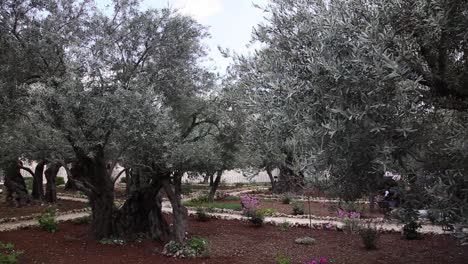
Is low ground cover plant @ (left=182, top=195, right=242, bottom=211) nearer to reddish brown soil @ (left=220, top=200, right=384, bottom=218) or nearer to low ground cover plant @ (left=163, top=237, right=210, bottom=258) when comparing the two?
reddish brown soil @ (left=220, top=200, right=384, bottom=218)

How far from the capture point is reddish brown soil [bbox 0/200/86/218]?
16109mm

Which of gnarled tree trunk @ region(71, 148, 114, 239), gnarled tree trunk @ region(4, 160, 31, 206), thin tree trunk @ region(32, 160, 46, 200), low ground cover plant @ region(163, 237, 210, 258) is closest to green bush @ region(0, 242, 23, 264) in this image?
gnarled tree trunk @ region(71, 148, 114, 239)

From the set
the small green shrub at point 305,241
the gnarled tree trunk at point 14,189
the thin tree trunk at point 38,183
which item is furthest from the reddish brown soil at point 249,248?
the thin tree trunk at point 38,183

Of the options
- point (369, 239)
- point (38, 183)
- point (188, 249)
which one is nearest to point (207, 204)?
point (38, 183)

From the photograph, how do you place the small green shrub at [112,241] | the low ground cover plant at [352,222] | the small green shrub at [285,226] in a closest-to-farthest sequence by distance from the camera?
the small green shrub at [112,241] < the low ground cover plant at [352,222] < the small green shrub at [285,226]

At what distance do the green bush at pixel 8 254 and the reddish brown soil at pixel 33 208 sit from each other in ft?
21.1

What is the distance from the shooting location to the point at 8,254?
9.10m

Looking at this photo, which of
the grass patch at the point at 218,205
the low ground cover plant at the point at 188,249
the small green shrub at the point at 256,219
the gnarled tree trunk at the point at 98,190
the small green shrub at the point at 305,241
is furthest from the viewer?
the grass patch at the point at 218,205

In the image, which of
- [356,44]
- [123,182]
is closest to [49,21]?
[356,44]

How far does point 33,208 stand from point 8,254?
8895 mm

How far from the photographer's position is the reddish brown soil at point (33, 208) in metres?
16.1

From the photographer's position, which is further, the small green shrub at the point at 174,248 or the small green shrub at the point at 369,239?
the small green shrub at the point at 369,239

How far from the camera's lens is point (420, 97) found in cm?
407

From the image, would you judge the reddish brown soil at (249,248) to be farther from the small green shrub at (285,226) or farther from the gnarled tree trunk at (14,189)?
the gnarled tree trunk at (14,189)
